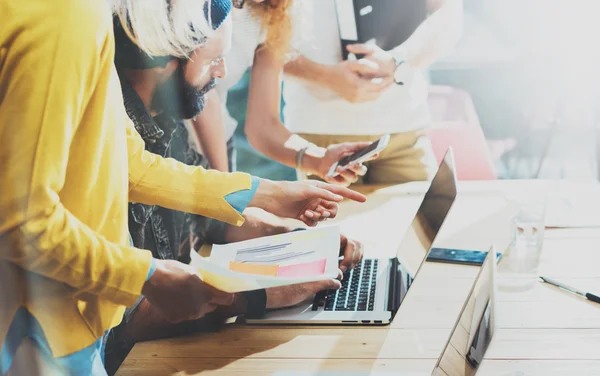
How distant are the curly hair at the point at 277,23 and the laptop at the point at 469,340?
78cm

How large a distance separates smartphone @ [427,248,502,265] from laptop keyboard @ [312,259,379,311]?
164 millimetres

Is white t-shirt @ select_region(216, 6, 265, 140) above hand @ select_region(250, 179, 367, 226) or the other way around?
above

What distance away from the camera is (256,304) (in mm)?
1338

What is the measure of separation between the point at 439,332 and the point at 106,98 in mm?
739

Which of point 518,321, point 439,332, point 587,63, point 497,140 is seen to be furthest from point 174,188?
point 587,63

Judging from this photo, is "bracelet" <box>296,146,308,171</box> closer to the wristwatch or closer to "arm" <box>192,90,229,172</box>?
"arm" <box>192,90,229,172</box>

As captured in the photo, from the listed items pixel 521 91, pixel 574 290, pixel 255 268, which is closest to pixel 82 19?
pixel 255 268

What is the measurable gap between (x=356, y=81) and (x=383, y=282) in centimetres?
54

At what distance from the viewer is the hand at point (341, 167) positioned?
168cm

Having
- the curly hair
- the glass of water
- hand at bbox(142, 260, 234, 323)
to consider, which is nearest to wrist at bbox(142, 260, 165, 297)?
hand at bbox(142, 260, 234, 323)

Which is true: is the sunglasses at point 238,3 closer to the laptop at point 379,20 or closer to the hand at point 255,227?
the laptop at point 379,20

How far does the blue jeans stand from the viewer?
94cm

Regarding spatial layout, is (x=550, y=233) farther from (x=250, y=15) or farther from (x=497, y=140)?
(x=250, y=15)

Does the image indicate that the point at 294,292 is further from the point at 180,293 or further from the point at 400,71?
the point at 400,71
